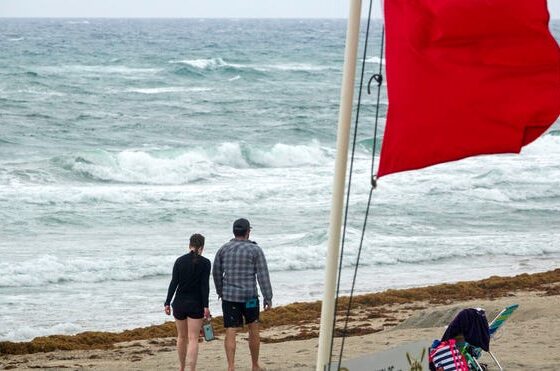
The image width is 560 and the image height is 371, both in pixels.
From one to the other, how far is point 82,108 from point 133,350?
3768 cm

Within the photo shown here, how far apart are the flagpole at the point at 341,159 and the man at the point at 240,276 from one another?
397cm

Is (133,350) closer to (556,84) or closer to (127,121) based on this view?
(556,84)

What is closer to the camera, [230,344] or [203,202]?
[230,344]

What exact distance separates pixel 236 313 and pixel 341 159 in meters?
4.53

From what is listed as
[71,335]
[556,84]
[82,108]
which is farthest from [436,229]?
[82,108]

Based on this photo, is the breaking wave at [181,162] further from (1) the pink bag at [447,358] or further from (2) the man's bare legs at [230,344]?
(1) the pink bag at [447,358]

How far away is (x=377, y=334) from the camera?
13.2 m

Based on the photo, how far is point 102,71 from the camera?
69062 mm

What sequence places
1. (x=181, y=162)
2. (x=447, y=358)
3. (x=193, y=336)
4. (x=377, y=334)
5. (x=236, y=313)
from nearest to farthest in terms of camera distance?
(x=447, y=358)
(x=236, y=313)
(x=193, y=336)
(x=377, y=334)
(x=181, y=162)

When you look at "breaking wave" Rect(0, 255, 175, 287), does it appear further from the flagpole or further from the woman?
the flagpole

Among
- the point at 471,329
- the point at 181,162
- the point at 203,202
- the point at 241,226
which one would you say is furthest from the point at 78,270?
the point at 181,162

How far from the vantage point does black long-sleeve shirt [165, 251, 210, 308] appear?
9641 millimetres

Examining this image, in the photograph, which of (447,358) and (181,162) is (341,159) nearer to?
(447,358)

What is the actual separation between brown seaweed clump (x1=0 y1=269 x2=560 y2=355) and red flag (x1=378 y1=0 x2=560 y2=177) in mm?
7552
